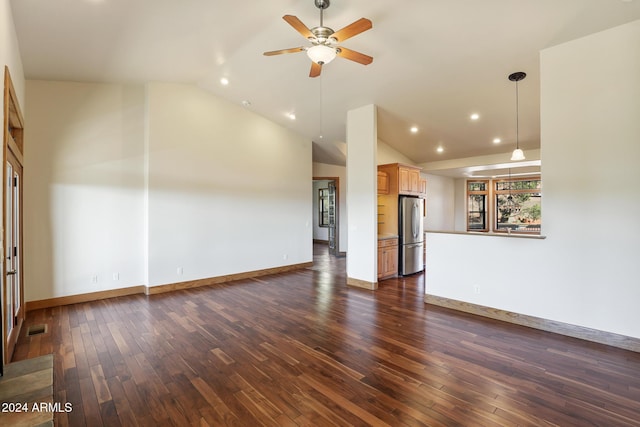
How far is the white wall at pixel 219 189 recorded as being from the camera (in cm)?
536

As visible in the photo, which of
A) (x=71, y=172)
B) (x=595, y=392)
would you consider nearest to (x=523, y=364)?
(x=595, y=392)

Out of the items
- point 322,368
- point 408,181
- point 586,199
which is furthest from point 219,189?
point 586,199

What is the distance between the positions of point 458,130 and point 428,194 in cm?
364

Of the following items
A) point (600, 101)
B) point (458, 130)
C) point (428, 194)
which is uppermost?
point (458, 130)

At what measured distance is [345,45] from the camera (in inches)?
164

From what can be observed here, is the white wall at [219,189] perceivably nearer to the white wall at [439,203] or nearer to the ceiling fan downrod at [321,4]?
the ceiling fan downrod at [321,4]

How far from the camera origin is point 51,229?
4.52m

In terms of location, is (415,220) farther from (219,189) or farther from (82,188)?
(82,188)

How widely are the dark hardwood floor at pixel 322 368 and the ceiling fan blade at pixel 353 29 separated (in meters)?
3.12

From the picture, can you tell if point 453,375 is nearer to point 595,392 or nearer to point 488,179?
point 595,392

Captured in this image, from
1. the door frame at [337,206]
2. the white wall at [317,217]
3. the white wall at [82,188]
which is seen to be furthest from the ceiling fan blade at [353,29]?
the white wall at [317,217]

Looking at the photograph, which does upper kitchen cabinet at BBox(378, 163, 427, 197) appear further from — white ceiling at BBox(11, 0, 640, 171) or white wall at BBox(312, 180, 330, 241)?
white wall at BBox(312, 180, 330, 241)

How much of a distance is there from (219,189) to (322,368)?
171 inches

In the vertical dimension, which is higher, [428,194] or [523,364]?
[428,194]
